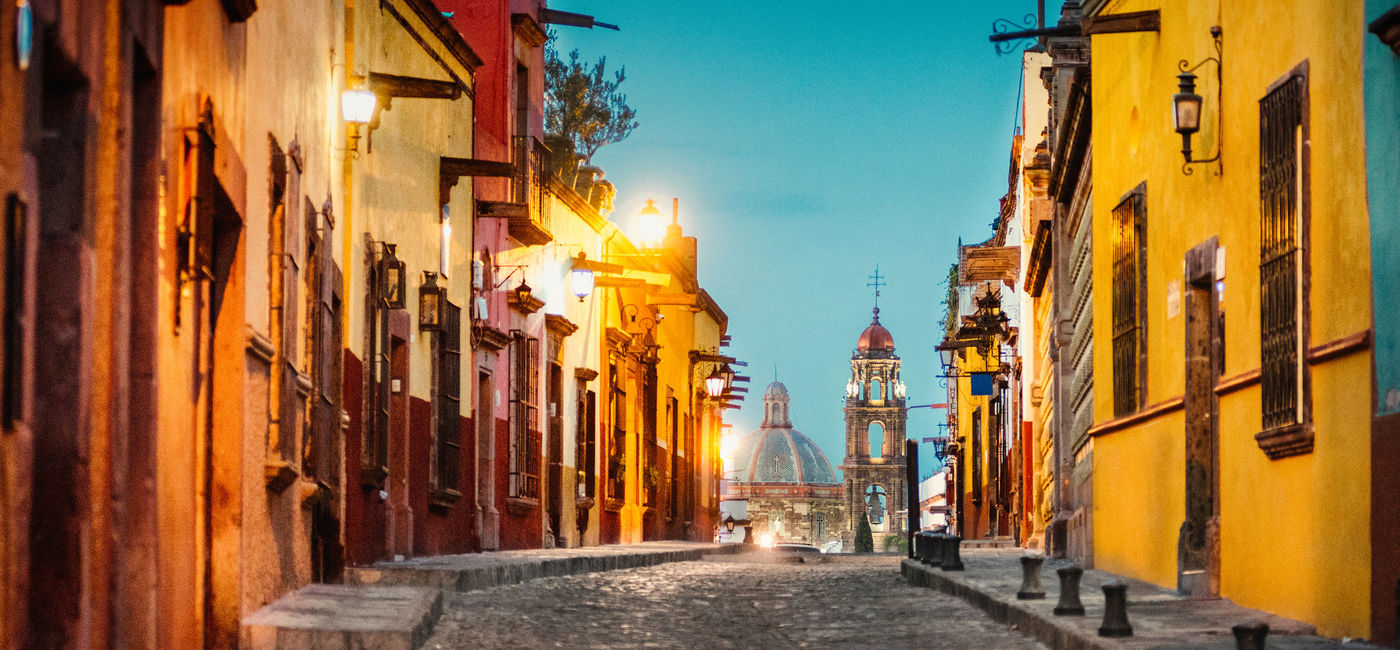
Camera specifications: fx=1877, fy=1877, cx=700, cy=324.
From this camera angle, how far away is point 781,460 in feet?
470

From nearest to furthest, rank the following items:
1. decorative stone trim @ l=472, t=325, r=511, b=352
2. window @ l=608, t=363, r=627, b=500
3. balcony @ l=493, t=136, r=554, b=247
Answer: decorative stone trim @ l=472, t=325, r=511, b=352 < balcony @ l=493, t=136, r=554, b=247 < window @ l=608, t=363, r=627, b=500

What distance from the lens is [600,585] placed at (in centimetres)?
1748

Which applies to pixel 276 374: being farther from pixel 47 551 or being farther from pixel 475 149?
pixel 475 149

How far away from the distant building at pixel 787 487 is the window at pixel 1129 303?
378 ft

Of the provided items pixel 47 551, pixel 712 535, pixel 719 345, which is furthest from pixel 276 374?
pixel 719 345

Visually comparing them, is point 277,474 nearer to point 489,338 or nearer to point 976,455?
point 489,338

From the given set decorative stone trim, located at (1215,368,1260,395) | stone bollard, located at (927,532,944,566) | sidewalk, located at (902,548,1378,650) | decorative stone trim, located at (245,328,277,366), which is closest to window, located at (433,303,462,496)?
stone bollard, located at (927,532,944,566)

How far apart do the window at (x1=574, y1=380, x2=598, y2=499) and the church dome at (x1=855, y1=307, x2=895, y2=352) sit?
94746 mm

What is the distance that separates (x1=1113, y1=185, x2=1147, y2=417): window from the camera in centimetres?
1491

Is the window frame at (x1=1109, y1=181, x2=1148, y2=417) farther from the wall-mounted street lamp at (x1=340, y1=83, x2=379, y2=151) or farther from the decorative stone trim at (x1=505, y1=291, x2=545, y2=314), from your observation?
the decorative stone trim at (x1=505, y1=291, x2=545, y2=314)

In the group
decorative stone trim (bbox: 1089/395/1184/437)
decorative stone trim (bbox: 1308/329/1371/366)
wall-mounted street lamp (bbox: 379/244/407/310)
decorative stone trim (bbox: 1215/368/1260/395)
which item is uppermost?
wall-mounted street lamp (bbox: 379/244/407/310)

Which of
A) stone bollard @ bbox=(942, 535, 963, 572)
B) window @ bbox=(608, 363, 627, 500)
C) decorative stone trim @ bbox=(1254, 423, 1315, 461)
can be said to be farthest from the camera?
window @ bbox=(608, 363, 627, 500)

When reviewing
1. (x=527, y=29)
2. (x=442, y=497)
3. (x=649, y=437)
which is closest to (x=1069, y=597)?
(x=442, y=497)

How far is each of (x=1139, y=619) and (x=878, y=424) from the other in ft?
397
